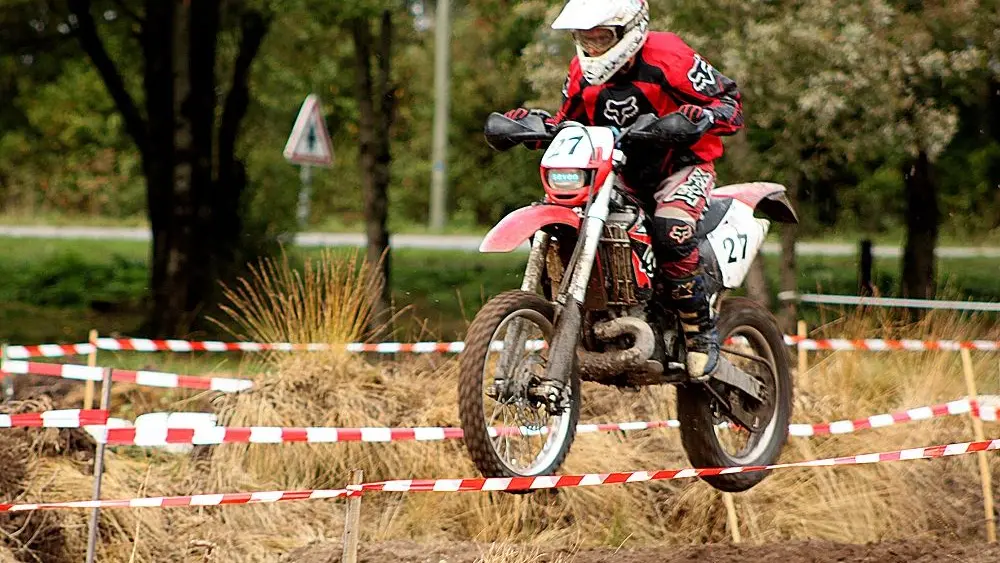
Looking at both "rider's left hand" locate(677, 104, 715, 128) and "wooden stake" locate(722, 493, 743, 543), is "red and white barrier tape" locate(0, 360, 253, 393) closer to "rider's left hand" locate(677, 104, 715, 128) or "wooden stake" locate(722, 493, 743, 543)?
"wooden stake" locate(722, 493, 743, 543)

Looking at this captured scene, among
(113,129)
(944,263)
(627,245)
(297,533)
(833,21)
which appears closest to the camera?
(627,245)

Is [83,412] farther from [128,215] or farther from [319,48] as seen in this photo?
[128,215]

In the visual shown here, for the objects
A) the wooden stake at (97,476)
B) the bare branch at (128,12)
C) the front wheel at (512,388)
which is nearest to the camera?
the front wheel at (512,388)

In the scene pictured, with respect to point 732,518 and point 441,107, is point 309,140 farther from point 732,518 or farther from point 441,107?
point 441,107

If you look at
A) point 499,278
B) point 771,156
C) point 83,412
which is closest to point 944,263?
point 499,278

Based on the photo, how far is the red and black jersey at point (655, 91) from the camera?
6.34 meters

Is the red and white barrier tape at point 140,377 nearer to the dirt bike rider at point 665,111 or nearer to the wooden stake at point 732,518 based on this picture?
the wooden stake at point 732,518

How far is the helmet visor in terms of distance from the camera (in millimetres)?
6145

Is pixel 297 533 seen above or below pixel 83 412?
below

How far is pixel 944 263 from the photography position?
25938 mm

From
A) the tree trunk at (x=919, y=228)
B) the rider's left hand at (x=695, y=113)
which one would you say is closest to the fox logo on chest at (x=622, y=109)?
the rider's left hand at (x=695, y=113)

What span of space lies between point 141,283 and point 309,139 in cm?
806

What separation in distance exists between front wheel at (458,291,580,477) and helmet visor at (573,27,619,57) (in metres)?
1.05

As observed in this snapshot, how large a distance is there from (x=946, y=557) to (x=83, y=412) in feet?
12.9
